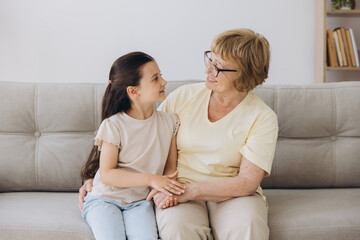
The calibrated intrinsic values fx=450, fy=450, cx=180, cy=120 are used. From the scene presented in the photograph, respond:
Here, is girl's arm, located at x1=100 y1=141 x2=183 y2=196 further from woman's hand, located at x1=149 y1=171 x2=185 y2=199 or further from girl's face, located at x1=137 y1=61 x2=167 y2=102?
girl's face, located at x1=137 y1=61 x2=167 y2=102

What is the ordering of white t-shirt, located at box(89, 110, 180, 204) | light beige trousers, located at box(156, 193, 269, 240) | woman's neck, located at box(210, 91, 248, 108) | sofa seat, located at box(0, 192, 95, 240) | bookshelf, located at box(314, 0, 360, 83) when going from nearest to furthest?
light beige trousers, located at box(156, 193, 269, 240) < sofa seat, located at box(0, 192, 95, 240) < white t-shirt, located at box(89, 110, 180, 204) < woman's neck, located at box(210, 91, 248, 108) < bookshelf, located at box(314, 0, 360, 83)

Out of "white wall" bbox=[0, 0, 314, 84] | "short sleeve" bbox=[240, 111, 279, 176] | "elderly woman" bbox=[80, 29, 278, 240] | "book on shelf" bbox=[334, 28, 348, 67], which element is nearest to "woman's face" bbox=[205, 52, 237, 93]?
"elderly woman" bbox=[80, 29, 278, 240]

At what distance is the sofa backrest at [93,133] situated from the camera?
6.83ft

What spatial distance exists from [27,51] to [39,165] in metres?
1.59

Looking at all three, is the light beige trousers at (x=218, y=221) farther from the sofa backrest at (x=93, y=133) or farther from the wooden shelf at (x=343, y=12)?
the wooden shelf at (x=343, y=12)

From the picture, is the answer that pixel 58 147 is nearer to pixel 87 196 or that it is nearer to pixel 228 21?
pixel 87 196

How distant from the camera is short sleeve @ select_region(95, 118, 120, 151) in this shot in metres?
1.72

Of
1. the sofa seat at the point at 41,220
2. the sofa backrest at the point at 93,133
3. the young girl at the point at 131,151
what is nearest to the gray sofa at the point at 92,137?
the sofa backrest at the point at 93,133

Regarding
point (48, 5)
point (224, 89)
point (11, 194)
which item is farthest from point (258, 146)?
point (48, 5)

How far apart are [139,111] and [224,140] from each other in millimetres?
361

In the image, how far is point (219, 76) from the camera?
1.77 meters

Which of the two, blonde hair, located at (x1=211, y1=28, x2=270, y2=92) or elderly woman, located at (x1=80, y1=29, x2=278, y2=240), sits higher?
blonde hair, located at (x1=211, y1=28, x2=270, y2=92)

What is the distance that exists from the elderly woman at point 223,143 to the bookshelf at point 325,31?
169 cm

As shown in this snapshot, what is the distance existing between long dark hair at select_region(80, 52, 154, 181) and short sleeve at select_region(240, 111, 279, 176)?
49cm
